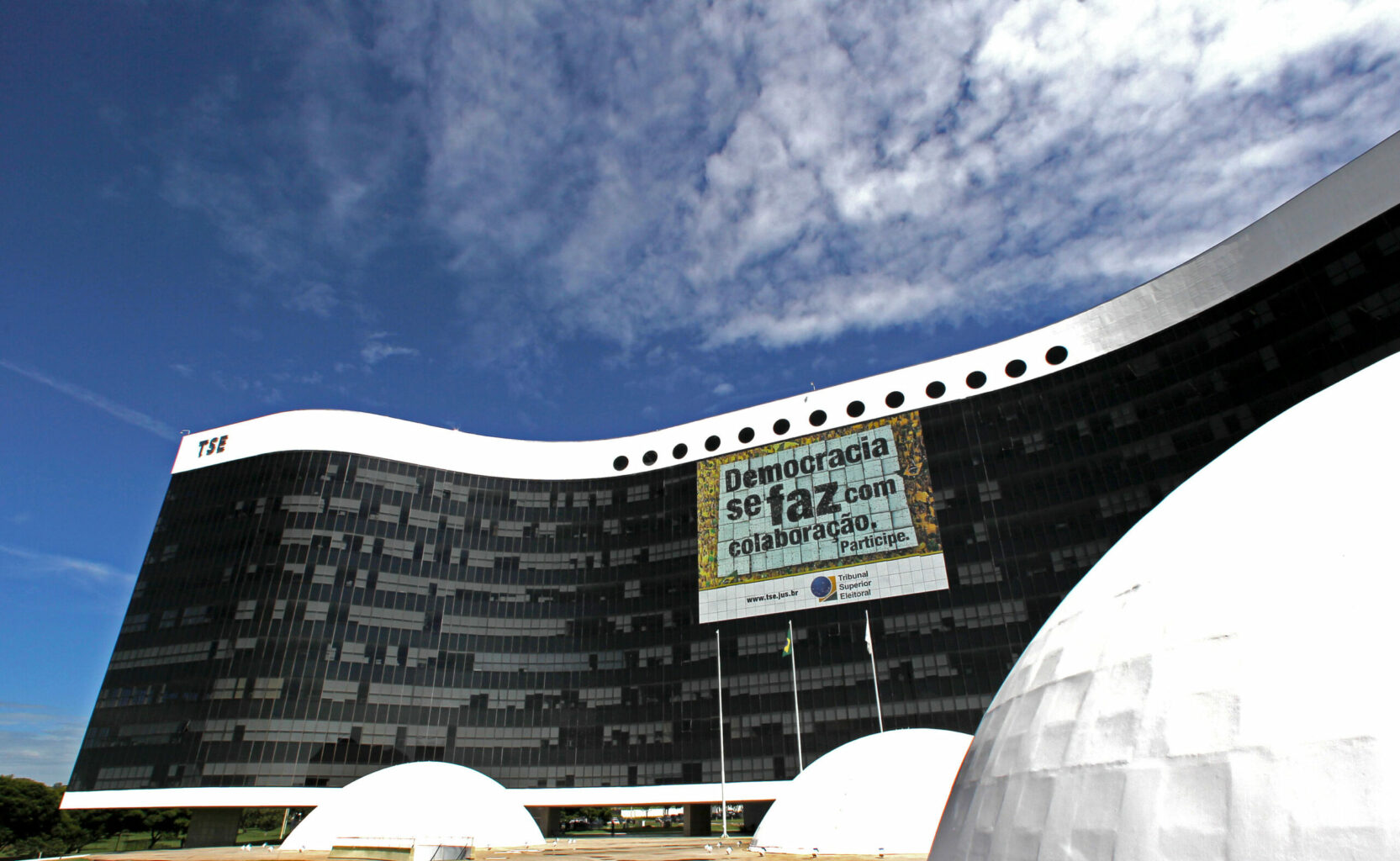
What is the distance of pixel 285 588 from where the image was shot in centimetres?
8144

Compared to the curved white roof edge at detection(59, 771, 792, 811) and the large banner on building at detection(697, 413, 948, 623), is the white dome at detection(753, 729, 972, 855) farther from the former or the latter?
the large banner on building at detection(697, 413, 948, 623)

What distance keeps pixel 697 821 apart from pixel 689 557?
29.3 meters

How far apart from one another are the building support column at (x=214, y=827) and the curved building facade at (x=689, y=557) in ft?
12.8

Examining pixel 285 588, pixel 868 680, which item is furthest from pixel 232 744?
pixel 868 680

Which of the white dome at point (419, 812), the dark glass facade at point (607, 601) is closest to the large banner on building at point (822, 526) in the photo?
the dark glass facade at point (607, 601)

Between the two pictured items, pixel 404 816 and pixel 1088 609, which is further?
pixel 404 816

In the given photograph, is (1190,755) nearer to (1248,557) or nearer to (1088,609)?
(1248,557)

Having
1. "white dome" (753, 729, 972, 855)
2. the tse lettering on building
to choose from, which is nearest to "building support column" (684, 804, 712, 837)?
"white dome" (753, 729, 972, 855)

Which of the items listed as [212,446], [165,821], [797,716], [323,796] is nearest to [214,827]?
[323,796]

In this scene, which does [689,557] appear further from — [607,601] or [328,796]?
[328,796]

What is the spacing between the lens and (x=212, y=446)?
309 ft

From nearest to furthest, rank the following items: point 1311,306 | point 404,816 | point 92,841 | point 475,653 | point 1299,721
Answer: point 1299,721 → point 404,816 → point 1311,306 → point 475,653 → point 92,841

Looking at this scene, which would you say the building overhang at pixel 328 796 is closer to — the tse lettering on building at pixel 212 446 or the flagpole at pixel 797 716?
the flagpole at pixel 797 716

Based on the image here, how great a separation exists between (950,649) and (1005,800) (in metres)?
70.7
